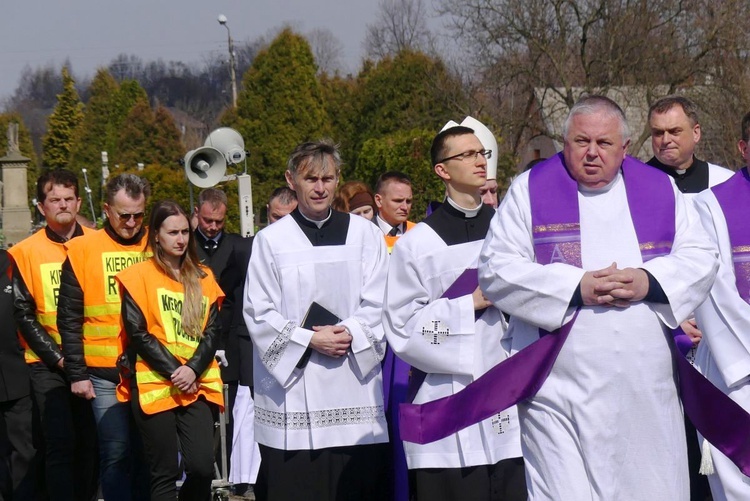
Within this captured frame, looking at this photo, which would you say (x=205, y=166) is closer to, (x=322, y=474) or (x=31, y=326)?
(x=31, y=326)

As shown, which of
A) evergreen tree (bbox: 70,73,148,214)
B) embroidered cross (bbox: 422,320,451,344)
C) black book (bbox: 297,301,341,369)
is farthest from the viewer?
evergreen tree (bbox: 70,73,148,214)

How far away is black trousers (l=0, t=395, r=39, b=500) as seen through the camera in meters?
7.36

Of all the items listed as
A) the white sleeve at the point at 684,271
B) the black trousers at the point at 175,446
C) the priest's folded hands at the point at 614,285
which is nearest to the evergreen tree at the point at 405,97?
the black trousers at the point at 175,446

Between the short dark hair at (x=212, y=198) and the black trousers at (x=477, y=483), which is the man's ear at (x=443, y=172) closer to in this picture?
the black trousers at (x=477, y=483)

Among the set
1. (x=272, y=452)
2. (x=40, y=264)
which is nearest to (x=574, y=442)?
(x=272, y=452)

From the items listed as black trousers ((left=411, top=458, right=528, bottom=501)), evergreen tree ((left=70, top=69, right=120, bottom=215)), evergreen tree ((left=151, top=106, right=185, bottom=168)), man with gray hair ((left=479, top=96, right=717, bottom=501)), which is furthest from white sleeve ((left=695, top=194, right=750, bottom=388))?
evergreen tree ((left=70, top=69, right=120, bottom=215))

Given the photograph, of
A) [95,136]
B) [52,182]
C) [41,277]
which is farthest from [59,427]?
[95,136]

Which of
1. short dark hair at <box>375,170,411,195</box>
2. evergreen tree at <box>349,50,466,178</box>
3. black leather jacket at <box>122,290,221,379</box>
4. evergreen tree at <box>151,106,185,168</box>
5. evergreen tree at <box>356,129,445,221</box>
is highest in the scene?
evergreen tree at <box>151,106,185,168</box>

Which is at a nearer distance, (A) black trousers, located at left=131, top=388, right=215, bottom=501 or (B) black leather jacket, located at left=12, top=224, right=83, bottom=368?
(A) black trousers, located at left=131, top=388, right=215, bottom=501

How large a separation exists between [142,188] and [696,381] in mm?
3889

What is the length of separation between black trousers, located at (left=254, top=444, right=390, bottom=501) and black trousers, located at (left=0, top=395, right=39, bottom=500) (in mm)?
1998

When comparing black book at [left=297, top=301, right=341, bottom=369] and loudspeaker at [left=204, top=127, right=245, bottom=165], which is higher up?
loudspeaker at [left=204, top=127, right=245, bottom=165]

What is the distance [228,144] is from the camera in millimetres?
17188

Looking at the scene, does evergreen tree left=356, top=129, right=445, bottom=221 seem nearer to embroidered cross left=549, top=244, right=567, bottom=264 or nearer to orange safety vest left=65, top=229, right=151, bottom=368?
orange safety vest left=65, top=229, right=151, bottom=368
